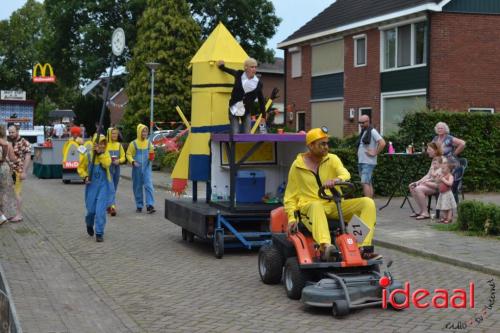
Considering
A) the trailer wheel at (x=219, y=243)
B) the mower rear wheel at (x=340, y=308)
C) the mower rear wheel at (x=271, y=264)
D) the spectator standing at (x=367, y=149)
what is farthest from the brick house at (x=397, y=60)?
the mower rear wheel at (x=340, y=308)

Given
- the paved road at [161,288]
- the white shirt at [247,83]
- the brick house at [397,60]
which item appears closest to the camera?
the paved road at [161,288]

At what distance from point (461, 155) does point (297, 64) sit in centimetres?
1753

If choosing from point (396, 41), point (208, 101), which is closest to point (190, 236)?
point (208, 101)

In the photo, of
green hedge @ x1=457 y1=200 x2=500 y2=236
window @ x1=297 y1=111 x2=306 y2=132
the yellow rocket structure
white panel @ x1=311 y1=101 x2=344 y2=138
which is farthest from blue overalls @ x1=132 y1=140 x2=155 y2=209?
window @ x1=297 y1=111 x2=306 y2=132

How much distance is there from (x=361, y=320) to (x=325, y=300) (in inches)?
14.3

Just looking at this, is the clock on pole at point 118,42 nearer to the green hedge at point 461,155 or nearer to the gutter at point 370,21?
the green hedge at point 461,155

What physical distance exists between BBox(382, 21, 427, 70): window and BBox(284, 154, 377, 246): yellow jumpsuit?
19596 millimetres

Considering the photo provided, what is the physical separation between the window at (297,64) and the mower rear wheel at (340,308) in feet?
93.5

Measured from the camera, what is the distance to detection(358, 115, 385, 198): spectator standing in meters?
14.2

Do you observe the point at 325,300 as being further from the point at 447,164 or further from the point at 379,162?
the point at 379,162

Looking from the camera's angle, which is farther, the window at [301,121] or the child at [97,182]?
the window at [301,121]

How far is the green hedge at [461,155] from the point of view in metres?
17.6

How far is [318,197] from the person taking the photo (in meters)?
7.82

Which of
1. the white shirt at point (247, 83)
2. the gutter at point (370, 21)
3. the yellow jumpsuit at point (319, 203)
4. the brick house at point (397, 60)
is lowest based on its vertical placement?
the yellow jumpsuit at point (319, 203)
